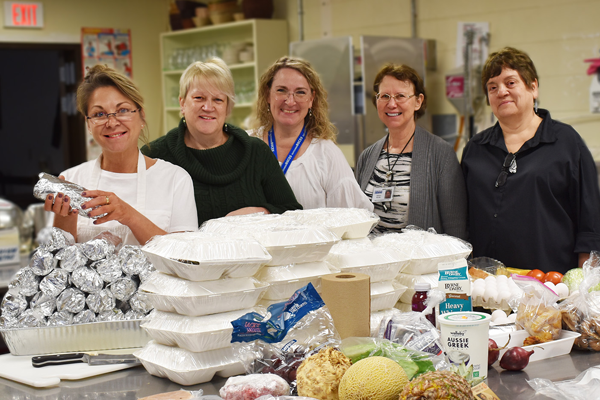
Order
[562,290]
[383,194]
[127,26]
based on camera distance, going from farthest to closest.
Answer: [127,26]
[383,194]
[562,290]

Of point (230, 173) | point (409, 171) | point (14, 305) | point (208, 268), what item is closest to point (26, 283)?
point (14, 305)

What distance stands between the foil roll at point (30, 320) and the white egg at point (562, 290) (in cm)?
149

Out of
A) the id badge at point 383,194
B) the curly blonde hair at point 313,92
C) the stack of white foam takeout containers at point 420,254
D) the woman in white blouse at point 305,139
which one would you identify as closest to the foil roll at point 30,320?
the stack of white foam takeout containers at point 420,254

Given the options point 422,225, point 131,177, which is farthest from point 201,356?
point 422,225

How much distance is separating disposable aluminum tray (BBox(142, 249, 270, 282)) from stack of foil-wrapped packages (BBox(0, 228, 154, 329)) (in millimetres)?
195

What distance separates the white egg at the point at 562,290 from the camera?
1891 mm

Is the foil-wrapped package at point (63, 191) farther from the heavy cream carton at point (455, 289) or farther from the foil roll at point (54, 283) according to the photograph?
the heavy cream carton at point (455, 289)

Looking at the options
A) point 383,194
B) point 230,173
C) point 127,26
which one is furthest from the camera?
point 127,26

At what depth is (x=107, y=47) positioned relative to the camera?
6.75 m

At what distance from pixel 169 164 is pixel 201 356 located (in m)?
0.88

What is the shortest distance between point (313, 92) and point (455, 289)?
1.41 m

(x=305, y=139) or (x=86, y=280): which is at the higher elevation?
(x=305, y=139)

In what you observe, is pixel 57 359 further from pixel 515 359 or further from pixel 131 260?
pixel 515 359

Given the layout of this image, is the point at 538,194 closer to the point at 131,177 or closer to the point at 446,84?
the point at 131,177
